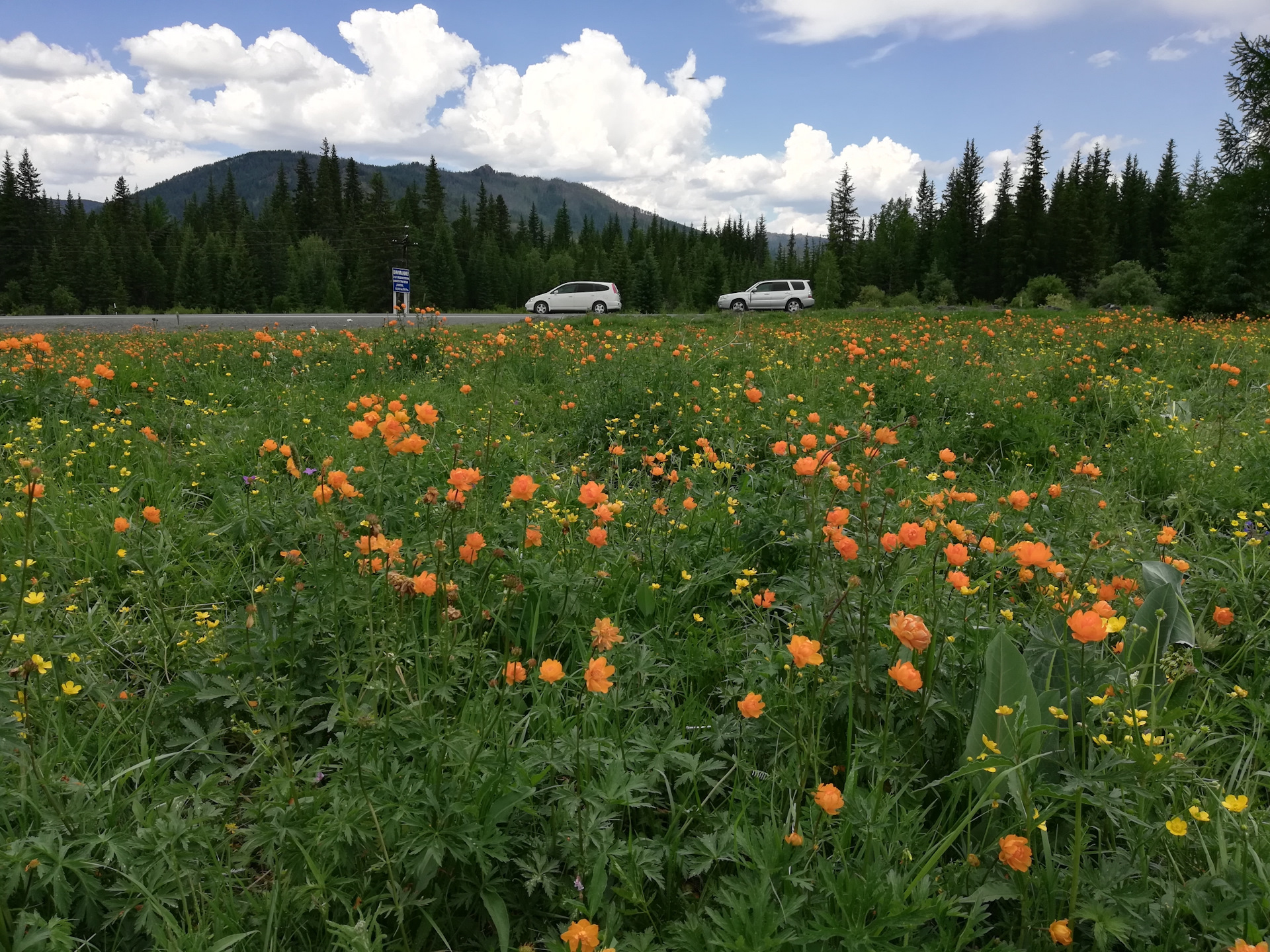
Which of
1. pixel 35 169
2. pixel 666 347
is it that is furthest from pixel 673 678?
pixel 35 169

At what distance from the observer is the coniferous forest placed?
4769 centimetres

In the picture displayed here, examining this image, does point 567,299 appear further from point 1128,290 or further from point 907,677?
point 907,677

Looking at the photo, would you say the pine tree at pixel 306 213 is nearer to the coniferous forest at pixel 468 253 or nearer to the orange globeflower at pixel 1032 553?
the coniferous forest at pixel 468 253

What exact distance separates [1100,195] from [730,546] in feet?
198

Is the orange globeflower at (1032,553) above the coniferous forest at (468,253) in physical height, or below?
below

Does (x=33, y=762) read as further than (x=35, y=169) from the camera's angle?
No

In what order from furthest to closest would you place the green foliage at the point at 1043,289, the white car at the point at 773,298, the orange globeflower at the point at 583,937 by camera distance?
the green foliage at the point at 1043,289 → the white car at the point at 773,298 → the orange globeflower at the point at 583,937

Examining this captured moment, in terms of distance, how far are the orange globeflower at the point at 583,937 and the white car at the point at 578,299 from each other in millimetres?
27294

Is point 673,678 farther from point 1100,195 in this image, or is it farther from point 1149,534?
point 1100,195

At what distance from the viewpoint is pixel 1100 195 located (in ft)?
160

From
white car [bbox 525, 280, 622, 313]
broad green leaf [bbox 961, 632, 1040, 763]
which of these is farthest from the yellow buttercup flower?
white car [bbox 525, 280, 622, 313]

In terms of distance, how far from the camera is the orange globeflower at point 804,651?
1.32 m

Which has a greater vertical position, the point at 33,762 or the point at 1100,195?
the point at 1100,195

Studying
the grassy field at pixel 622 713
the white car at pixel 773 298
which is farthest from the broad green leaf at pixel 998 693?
the white car at pixel 773 298
